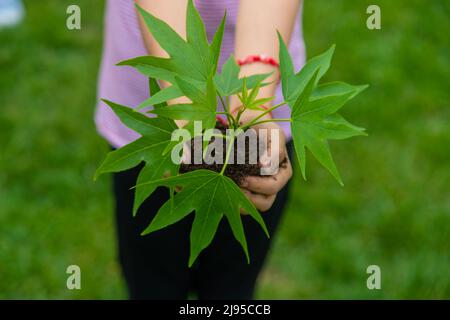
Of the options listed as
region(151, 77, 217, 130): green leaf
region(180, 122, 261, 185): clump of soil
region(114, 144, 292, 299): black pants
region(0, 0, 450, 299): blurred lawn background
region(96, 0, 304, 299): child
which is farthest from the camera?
region(0, 0, 450, 299): blurred lawn background

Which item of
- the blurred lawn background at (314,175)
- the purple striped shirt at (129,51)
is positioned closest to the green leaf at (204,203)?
the purple striped shirt at (129,51)

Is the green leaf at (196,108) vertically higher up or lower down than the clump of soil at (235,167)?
higher up

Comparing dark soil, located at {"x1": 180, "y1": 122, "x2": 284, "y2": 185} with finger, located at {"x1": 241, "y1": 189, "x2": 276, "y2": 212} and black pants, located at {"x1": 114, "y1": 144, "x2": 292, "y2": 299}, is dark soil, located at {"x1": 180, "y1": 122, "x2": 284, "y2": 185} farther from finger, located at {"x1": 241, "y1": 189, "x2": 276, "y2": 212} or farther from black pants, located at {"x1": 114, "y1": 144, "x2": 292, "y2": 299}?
black pants, located at {"x1": 114, "y1": 144, "x2": 292, "y2": 299}

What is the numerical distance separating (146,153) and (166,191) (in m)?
0.38

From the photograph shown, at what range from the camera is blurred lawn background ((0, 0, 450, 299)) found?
1.75 metres

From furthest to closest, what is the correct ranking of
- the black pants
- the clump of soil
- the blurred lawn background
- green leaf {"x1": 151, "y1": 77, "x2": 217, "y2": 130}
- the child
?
the blurred lawn background → the black pants → the child → the clump of soil → green leaf {"x1": 151, "y1": 77, "x2": 217, "y2": 130}

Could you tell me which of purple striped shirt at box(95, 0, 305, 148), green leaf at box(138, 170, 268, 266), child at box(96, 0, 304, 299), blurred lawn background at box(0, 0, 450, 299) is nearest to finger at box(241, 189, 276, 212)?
child at box(96, 0, 304, 299)

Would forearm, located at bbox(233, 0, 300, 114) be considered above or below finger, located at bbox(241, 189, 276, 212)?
above

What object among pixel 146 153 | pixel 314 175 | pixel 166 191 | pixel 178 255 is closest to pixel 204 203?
pixel 146 153

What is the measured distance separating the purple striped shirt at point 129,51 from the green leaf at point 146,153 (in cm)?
31

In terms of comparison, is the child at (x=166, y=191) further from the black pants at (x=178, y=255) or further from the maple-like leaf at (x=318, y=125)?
the maple-like leaf at (x=318, y=125)

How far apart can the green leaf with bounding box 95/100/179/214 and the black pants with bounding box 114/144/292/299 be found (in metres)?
0.36

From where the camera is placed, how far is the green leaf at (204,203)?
699mm

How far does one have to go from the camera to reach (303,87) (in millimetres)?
729
